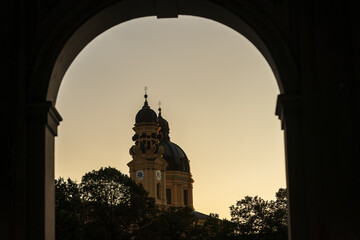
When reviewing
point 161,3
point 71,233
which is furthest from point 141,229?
point 161,3

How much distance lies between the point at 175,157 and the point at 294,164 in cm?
12736

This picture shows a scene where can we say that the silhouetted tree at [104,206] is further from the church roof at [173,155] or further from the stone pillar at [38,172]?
the church roof at [173,155]

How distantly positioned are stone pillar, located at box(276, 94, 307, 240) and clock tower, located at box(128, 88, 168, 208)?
10660 cm

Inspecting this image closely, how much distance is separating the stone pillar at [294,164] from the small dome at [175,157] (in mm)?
125788

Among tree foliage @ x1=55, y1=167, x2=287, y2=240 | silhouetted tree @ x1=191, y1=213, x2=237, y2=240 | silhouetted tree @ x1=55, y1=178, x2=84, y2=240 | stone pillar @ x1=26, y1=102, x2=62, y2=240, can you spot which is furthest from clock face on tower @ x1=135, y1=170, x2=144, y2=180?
stone pillar @ x1=26, y1=102, x2=62, y2=240

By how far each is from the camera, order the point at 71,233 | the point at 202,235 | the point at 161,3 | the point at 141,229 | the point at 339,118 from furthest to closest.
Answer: the point at 202,235 < the point at 141,229 < the point at 71,233 < the point at 161,3 < the point at 339,118

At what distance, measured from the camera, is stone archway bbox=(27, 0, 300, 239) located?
11773 mm

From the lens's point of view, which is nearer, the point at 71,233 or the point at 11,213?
the point at 11,213

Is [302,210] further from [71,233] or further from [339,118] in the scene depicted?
[71,233]

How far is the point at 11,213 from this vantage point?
454 inches

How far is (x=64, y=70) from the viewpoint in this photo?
13438 mm

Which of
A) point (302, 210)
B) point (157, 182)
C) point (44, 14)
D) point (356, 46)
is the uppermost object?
point (157, 182)

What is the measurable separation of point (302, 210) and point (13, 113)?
4.75 m

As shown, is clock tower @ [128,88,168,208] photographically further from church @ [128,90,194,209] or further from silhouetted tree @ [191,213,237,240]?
silhouetted tree @ [191,213,237,240]
